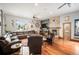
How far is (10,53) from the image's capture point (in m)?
2.85

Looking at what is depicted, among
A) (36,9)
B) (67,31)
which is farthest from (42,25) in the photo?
(67,31)

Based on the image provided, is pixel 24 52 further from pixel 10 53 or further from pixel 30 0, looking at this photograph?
pixel 30 0

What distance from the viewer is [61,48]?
289 cm

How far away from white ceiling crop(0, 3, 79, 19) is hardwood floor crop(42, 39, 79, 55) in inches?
29.4

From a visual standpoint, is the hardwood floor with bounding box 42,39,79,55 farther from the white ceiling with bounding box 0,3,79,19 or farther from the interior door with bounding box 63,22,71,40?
the white ceiling with bounding box 0,3,79,19

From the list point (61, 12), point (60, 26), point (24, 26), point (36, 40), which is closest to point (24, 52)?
point (36, 40)

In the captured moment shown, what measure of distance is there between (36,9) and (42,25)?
44cm

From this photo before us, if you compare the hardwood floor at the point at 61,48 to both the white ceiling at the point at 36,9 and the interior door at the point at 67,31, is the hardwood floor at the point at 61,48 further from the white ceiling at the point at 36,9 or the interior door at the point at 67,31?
the white ceiling at the point at 36,9

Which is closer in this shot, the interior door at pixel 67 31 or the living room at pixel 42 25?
the living room at pixel 42 25

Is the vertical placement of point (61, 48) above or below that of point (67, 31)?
below

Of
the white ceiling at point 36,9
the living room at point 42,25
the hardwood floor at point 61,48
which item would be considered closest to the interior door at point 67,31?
the living room at point 42,25

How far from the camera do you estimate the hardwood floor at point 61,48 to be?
2.84m

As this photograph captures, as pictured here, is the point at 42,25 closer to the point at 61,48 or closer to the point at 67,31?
Answer: the point at 67,31

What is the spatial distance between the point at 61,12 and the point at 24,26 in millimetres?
1002
